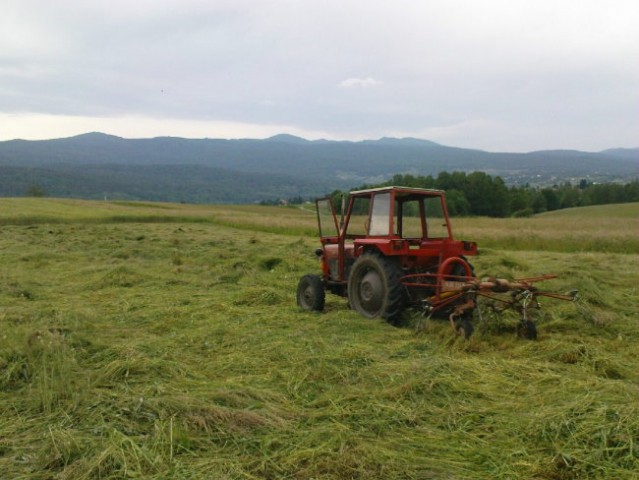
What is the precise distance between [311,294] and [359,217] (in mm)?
1256

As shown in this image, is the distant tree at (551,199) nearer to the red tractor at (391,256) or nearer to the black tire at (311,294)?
the red tractor at (391,256)

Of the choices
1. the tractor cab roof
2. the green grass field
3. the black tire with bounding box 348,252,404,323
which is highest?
the tractor cab roof

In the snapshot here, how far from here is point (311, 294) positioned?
24.9 feet

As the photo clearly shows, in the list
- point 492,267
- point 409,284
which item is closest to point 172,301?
point 409,284

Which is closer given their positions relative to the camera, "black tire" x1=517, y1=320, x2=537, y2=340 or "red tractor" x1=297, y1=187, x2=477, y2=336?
"black tire" x1=517, y1=320, x2=537, y2=340

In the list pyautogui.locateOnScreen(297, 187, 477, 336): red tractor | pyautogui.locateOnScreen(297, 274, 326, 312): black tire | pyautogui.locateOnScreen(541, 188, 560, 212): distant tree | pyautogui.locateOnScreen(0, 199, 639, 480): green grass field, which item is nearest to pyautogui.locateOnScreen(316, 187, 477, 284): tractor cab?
pyautogui.locateOnScreen(297, 187, 477, 336): red tractor

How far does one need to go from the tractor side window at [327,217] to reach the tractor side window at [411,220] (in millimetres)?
956

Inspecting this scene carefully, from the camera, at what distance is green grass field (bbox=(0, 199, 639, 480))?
3.09 metres

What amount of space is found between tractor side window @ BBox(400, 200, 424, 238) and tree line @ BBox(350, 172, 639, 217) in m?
41.8

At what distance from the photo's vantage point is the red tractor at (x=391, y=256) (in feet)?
21.1

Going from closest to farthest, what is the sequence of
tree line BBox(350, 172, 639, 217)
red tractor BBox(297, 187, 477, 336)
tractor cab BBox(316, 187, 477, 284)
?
red tractor BBox(297, 187, 477, 336) < tractor cab BBox(316, 187, 477, 284) < tree line BBox(350, 172, 639, 217)

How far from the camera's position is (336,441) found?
335 centimetres

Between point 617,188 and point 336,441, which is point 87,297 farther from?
point 617,188

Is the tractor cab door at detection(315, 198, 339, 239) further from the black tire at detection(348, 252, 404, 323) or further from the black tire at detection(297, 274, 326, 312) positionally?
the black tire at detection(348, 252, 404, 323)
